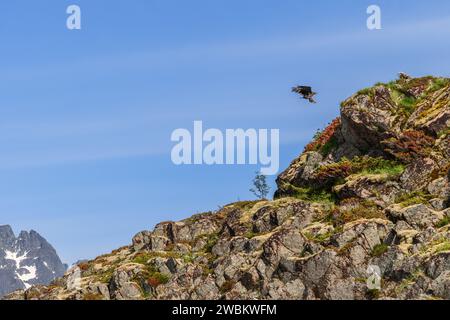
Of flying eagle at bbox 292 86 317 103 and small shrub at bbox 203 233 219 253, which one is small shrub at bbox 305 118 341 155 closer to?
flying eagle at bbox 292 86 317 103

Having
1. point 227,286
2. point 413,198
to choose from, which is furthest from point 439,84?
point 227,286

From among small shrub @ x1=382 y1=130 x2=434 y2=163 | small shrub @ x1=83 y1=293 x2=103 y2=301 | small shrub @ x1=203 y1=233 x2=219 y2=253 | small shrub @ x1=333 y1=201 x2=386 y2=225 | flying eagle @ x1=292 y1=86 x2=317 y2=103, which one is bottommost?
small shrub @ x1=83 y1=293 x2=103 y2=301

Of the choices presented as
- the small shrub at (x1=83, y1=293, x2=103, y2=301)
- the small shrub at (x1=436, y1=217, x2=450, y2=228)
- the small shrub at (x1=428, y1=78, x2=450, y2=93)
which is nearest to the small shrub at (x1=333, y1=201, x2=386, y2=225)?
the small shrub at (x1=436, y1=217, x2=450, y2=228)

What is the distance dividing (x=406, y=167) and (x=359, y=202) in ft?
15.1

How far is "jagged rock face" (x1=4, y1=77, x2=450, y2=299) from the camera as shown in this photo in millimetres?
52188

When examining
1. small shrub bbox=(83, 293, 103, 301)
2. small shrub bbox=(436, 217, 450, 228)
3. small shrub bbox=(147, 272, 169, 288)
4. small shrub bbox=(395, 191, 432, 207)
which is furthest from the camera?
small shrub bbox=(147, 272, 169, 288)

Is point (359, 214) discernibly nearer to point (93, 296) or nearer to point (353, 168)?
point (353, 168)

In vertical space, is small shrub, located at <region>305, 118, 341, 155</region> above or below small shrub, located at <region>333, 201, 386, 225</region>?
above

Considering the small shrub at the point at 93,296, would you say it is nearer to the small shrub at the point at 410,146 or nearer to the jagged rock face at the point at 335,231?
the jagged rock face at the point at 335,231

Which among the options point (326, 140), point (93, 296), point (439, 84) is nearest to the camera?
point (93, 296)

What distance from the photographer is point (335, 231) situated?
57.4 meters

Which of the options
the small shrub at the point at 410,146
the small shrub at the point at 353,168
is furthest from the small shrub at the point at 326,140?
the small shrub at the point at 410,146
